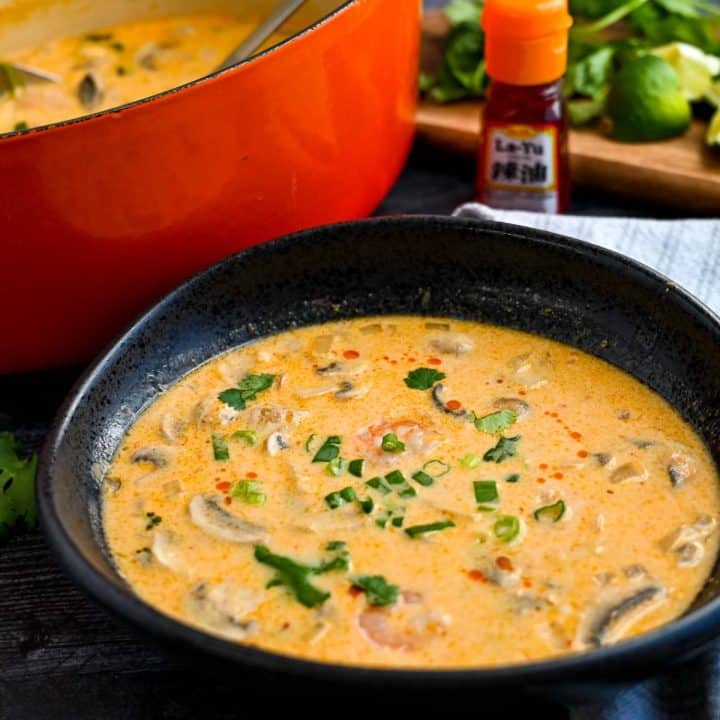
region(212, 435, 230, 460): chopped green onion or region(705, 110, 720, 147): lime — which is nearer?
region(212, 435, 230, 460): chopped green onion

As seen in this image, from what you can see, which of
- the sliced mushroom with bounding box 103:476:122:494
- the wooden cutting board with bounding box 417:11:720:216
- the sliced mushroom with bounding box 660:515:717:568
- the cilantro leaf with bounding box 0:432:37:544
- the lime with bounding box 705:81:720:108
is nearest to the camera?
the sliced mushroom with bounding box 660:515:717:568

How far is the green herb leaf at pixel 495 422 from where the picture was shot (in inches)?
78.7

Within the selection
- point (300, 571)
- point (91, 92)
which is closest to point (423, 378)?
point (300, 571)

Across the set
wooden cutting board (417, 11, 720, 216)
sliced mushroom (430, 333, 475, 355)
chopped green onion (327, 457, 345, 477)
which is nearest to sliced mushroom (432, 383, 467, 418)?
sliced mushroom (430, 333, 475, 355)

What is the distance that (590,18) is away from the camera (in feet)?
11.1

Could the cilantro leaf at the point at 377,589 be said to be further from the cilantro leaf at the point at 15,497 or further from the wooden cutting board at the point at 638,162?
the wooden cutting board at the point at 638,162

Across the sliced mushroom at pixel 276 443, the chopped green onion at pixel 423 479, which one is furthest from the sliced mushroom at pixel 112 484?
the chopped green onion at pixel 423 479

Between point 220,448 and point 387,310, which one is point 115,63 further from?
point 220,448

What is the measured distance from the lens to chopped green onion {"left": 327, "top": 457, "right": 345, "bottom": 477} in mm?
1925

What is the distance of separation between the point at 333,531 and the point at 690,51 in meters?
1.84

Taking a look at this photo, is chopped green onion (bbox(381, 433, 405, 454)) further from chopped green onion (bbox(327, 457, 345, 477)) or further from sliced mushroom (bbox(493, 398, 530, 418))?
sliced mushroom (bbox(493, 398, 530, 418))

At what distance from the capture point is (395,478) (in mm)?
1893

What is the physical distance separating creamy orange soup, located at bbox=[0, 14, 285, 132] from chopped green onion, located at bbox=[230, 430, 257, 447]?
1.01m

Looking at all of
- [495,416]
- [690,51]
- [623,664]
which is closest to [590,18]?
[690,51]
